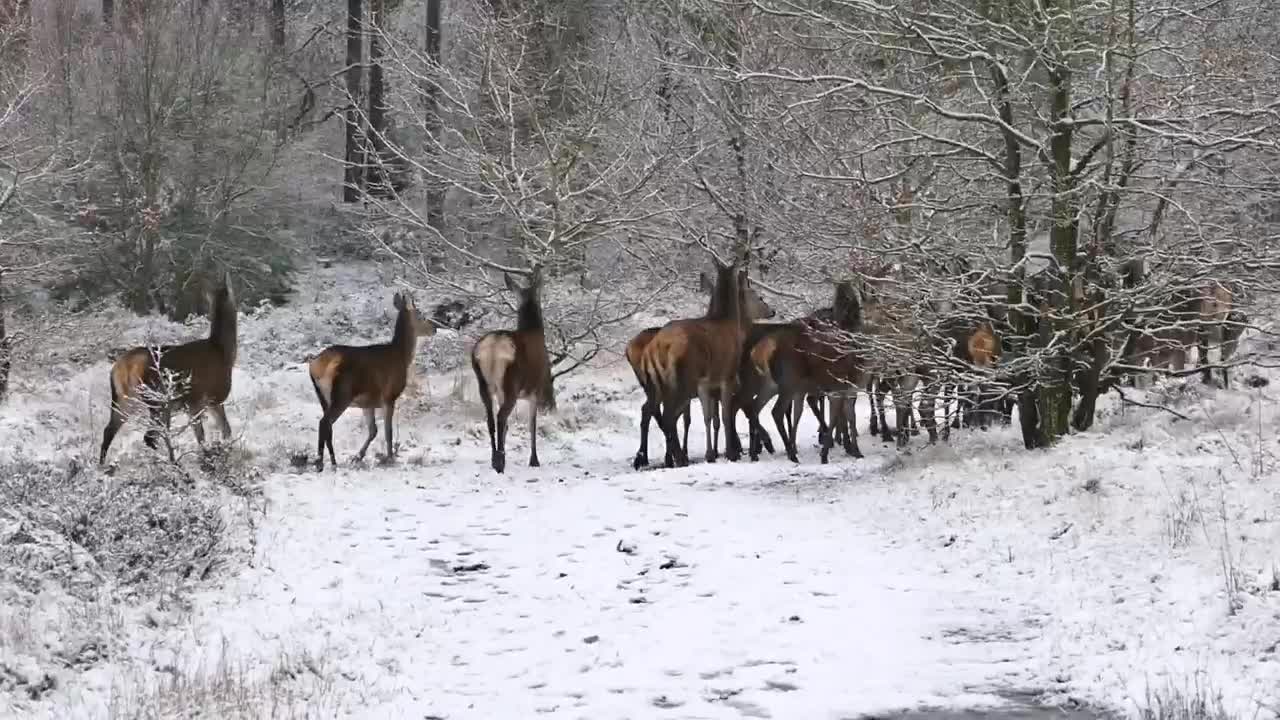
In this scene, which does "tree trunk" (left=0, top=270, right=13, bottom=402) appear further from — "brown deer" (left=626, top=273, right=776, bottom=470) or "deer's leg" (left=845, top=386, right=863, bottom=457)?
"deer's leg" (left=845, top=386, right=863, bottom=457)

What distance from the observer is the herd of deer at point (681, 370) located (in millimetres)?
13172

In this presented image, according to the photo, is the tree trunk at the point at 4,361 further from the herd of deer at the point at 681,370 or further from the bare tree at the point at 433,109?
the bare tree at the point at 433,109

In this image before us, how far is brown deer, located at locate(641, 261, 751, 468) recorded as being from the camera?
45.8 ft

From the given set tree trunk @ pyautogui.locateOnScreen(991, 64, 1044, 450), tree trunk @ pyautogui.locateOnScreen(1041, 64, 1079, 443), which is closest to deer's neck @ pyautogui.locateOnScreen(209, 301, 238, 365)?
tree trunk @ pyautogui.locateOnScreen(991, 64, 1044, 450)

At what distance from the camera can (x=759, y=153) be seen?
21.2m

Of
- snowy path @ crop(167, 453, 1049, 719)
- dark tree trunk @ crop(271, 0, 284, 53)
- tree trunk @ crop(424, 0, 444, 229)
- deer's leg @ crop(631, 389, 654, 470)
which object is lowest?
snowy path @ crop(167, 453, 1049, 719)

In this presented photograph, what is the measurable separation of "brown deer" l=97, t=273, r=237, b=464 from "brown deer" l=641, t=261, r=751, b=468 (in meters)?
4.77

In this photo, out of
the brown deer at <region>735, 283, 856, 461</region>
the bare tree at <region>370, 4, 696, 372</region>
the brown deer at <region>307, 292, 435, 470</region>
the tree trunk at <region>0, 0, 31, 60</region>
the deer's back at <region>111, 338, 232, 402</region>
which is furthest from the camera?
the tree trunk at <region>0, 0, 31, 60</region>

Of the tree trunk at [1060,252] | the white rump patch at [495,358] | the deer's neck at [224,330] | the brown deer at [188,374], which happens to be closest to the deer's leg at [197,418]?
the brown deer at [188,374]

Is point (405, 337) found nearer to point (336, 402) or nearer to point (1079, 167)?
point (336, 402)

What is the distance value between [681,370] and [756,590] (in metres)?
6.54

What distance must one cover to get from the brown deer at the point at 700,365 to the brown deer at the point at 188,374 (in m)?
4.77

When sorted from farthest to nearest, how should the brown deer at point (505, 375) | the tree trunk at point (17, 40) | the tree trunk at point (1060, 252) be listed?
the tree trunk at point (17, 40) → the brown deer at point (505, 375) → the tree trunk at point (1060, 252)

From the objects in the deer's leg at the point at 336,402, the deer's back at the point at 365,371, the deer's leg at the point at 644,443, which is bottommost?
the deer's leg at the point at 644,443
